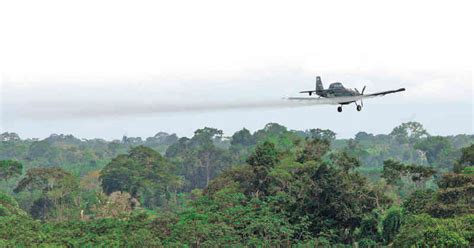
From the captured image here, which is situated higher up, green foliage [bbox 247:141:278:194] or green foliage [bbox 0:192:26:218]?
green foliage [bbox 247:141:278:194]

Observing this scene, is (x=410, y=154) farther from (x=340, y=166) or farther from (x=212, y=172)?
(x=340, y=166)

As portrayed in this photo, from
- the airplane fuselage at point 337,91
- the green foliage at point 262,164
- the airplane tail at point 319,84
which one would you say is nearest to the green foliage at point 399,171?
the green foliage at point 262,164

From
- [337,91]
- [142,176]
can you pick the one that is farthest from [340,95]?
[142,176]

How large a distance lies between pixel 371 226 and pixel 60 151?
113511mm

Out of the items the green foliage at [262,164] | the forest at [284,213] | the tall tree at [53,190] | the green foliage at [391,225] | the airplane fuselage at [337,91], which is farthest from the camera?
the tall tree at [53,190]

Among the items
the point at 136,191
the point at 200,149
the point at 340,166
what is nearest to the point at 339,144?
the point at 200,149

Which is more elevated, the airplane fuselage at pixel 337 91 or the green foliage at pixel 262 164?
the airplane fuselage at pixel 337 91

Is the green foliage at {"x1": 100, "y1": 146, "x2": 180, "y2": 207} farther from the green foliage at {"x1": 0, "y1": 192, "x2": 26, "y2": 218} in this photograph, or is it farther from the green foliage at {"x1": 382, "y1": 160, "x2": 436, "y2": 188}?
the green foliage at {"x1": 382, "y1": 160, "x2": 436, "y2": 188}

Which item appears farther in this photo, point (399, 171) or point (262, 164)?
point (262, 164)

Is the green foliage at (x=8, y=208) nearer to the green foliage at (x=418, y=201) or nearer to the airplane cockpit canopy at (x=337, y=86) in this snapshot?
the airplane cockpit canopy at (x=337, y=86)

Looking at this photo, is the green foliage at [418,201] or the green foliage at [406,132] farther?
the green foliage at [406,132]

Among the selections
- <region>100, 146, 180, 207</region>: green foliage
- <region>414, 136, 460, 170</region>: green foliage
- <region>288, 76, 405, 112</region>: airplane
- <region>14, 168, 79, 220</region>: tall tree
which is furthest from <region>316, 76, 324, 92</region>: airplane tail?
<region>414, 136, 460, 170</region>: green foliage

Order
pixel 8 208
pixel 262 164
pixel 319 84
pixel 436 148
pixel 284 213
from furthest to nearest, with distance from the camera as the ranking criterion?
1. pixel 436 148
2. pixel 262 164
3. pixel 8 208
4. pixel 284 213
5. pixel 319 84

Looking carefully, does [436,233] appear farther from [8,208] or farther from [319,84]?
[8,208]
